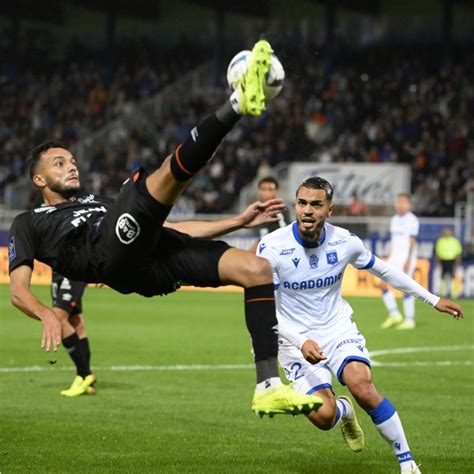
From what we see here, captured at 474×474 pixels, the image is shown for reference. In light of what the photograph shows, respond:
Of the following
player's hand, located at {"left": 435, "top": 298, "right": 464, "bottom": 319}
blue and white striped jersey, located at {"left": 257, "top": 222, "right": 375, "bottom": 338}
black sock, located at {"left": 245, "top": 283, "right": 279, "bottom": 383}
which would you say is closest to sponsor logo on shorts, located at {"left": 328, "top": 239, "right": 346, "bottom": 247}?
blue and white striped jersey, located at {"left": 257, "top": 222, "right": 375, "bottom": 338}

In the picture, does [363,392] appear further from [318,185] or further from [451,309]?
[318,185]

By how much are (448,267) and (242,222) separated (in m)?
21.0

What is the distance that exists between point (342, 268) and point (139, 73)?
3753 centimetres

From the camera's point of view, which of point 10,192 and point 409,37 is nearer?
point 10,192

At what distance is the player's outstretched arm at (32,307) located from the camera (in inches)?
277

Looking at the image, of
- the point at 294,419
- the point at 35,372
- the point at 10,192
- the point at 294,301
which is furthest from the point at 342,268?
the point at 10,192

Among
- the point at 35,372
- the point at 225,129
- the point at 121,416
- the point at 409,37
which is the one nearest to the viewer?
the point at 225,129

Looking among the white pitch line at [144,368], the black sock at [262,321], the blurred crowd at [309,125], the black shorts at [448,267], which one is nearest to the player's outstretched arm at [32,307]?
the black sock at [262,321]

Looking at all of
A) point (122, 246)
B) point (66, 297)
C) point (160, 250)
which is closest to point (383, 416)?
point (160, 250)

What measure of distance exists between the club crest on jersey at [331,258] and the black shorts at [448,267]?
20.0m

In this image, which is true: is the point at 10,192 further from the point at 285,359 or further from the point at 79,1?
the point at 285,359

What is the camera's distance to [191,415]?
1122 cm

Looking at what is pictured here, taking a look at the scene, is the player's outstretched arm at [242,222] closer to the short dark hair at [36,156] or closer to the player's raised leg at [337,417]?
the short dark hair at [36,156]

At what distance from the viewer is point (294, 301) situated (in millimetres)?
8727
